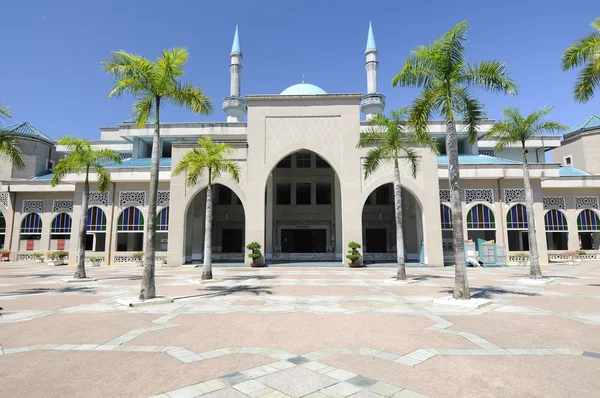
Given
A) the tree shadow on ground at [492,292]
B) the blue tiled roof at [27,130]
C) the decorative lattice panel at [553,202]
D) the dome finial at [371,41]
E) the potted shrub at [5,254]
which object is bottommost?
the tree shadow on ground at [492,292]

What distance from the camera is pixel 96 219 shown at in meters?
28.7

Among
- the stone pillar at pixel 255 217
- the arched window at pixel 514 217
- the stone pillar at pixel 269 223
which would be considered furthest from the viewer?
the stone pillar at pixel 269 223

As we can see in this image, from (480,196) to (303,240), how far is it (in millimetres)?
16800

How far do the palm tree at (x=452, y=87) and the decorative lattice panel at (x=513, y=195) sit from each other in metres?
18.6

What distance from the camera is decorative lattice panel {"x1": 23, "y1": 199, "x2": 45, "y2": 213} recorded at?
104 feet

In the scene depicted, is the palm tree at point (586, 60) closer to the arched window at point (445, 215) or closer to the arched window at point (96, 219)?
the arched window at point (445, 215)

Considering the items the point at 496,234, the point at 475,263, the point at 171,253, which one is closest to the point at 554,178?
the point at 496,234

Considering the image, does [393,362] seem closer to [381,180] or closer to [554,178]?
[381,180]

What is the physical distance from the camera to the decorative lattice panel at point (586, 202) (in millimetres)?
30828

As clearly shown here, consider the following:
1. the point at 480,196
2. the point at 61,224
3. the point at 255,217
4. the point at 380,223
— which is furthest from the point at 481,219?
the point at 61,224

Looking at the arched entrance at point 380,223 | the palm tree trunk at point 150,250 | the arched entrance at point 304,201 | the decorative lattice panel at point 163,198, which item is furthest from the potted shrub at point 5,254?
the arched entrance at point 380,223

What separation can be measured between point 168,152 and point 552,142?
40.9 m

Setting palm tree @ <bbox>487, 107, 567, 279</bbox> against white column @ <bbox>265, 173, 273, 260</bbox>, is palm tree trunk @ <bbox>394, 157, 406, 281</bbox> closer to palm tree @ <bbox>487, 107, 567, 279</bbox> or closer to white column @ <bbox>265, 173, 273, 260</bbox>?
palm tree @ <bbox>487, 107, 567, 279</bbox>

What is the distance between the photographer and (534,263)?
1673cm
